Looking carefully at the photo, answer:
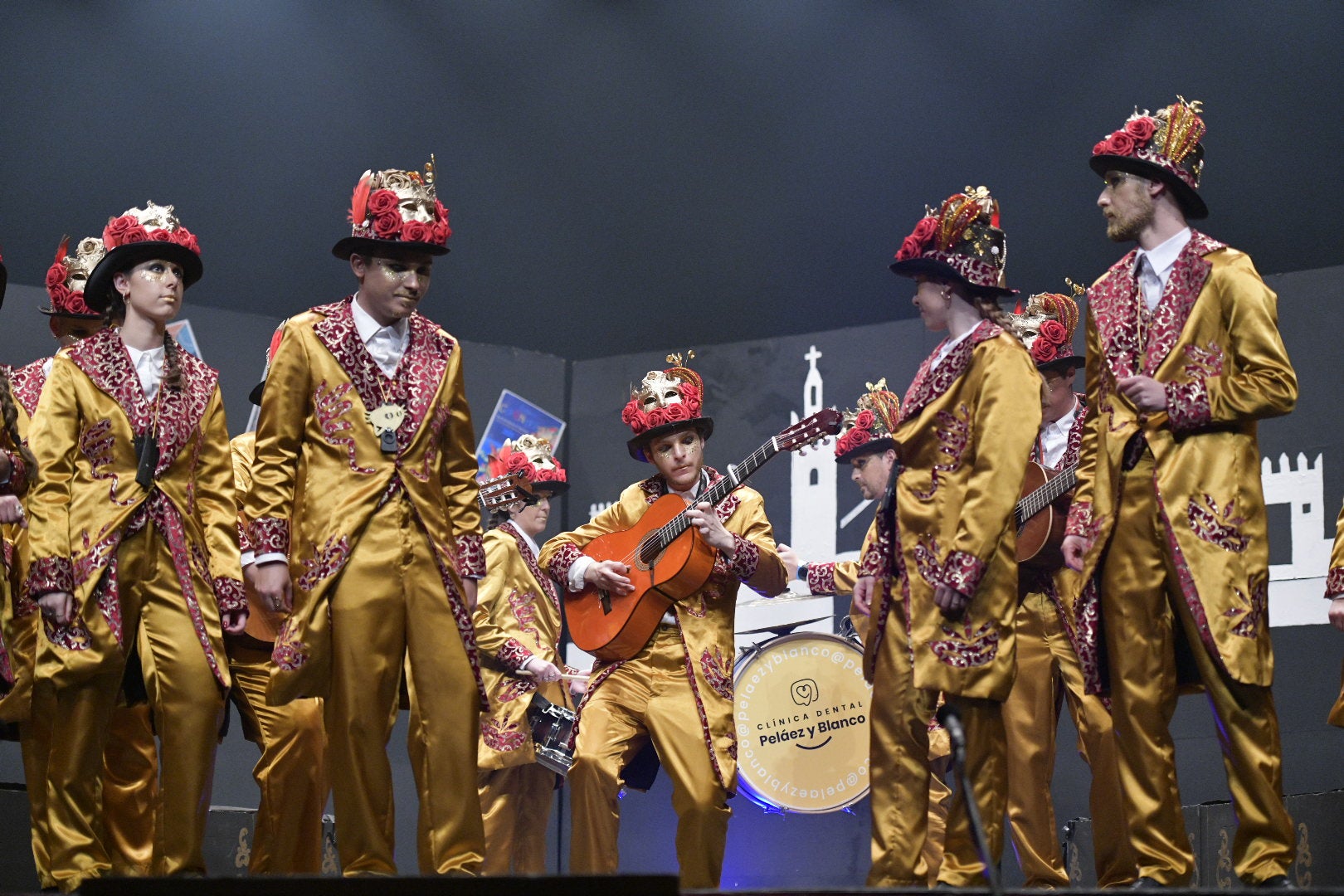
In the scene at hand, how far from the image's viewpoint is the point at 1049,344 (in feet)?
21.5

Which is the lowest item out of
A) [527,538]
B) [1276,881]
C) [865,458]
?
[1276,881]

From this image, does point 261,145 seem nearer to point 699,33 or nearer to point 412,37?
point 412,37

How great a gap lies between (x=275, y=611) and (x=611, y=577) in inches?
73.9

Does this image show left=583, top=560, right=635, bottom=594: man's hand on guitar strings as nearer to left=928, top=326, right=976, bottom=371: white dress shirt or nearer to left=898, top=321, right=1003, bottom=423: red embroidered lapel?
left=898, top=321, right=1003, bottom=423: red embroidered lapel

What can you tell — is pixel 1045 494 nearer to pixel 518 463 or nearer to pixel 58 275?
pixel 518 463

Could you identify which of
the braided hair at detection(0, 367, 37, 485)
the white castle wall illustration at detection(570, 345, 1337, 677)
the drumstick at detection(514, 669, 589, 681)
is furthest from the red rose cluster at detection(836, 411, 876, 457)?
the braided hair at detection(0, 367, 37, 485)

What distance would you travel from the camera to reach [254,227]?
8586mm

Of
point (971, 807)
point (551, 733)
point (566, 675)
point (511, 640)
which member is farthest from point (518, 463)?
point (971, 807)

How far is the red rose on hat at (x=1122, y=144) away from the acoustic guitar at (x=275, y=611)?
2947mm

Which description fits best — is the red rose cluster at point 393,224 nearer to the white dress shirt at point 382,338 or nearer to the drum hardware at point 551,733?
the white dress shirt at point 382,338

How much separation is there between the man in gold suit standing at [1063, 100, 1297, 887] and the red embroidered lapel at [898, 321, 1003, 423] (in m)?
0.36

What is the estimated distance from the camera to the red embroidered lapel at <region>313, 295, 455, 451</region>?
4602mm

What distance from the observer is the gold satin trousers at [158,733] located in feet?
15.0

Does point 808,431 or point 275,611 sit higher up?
point 808,431
